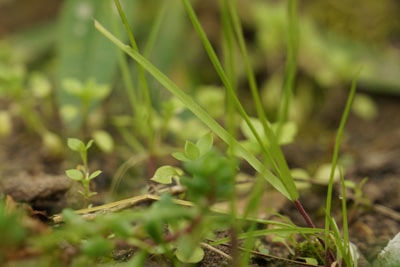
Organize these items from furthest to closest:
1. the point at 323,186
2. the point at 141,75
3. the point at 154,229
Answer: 1. the point at 323,186
2. the point at 141,75
3. the point at 154,229

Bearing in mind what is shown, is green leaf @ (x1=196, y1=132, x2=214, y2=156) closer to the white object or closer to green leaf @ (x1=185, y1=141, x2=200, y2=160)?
green leaf @ (x1=185, y1=141, x2=200, y2=160)

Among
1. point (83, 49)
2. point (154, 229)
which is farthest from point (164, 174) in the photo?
point (83, 49)

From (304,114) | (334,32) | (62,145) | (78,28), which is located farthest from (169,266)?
(334,32)

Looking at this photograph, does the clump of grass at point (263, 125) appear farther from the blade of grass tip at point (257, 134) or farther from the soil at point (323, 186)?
the soil at point (323, 186)

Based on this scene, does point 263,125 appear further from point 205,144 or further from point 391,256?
point 391,256

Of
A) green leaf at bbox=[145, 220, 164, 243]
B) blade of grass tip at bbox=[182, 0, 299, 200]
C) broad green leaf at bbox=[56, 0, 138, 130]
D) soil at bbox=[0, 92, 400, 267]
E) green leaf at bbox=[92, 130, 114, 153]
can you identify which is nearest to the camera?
green leaf at bbox=[145, 220, 164, 243]

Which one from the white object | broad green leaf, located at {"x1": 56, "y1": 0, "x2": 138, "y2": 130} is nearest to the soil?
the white object
